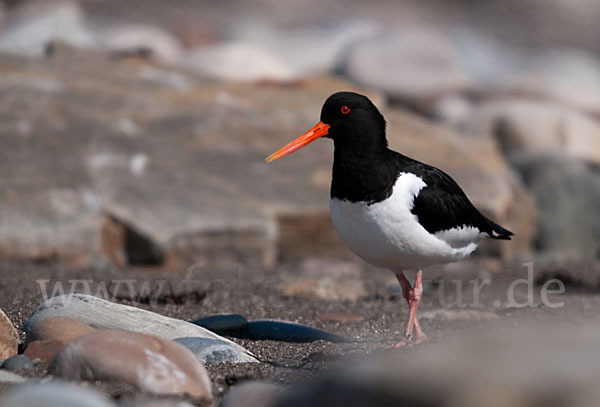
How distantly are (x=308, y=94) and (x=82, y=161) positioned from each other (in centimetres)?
307

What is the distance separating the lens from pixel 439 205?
16.2 ft

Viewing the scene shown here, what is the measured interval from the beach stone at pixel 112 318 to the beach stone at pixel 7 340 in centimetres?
14

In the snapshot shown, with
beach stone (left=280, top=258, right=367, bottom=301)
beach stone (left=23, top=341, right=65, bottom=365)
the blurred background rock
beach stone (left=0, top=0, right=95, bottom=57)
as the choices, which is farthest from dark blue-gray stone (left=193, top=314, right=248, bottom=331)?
beach stone (left=0, top=0, right=95, bottom=57)

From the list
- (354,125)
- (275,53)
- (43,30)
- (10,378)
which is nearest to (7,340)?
(10,378)

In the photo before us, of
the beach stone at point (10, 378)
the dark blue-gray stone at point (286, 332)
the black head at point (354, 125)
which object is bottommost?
the beach stone at point (10, 378)

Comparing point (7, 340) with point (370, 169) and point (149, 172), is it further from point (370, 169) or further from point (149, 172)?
point (149, 172)

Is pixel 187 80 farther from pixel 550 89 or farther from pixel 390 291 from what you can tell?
pixel 550 89

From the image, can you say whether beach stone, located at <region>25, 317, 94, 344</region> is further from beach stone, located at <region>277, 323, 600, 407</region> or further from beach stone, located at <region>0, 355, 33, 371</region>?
beach stone, located at <region>277, 323, 600, 407</region>

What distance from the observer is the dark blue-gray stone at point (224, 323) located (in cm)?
496

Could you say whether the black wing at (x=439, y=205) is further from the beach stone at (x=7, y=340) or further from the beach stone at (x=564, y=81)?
the beach stone at (x=564, y=81)

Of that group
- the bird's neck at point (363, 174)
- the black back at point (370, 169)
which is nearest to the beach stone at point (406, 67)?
the black back at point (370, 169)

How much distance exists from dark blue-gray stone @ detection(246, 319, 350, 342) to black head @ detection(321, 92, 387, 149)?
1129 millimetres

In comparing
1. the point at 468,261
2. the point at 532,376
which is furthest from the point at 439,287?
the point at 532,376

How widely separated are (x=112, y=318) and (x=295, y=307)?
6.11ft
